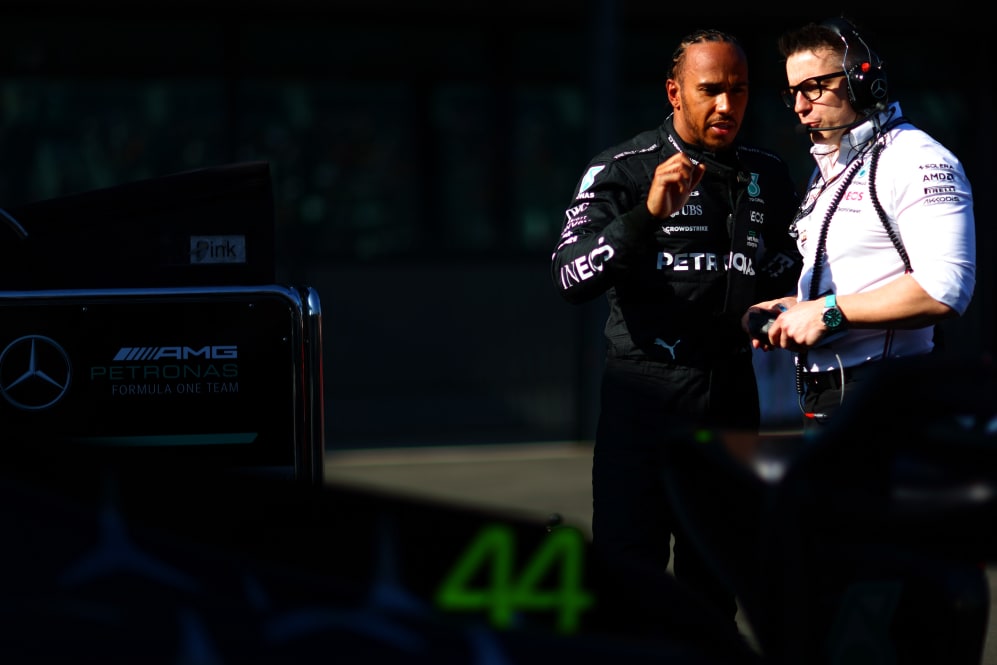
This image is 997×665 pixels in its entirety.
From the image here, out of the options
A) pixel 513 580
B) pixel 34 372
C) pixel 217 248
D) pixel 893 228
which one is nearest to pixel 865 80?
pixel 893 228

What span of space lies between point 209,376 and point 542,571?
1804 millimetres

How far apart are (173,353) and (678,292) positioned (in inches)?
50.1

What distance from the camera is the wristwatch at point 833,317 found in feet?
10.1

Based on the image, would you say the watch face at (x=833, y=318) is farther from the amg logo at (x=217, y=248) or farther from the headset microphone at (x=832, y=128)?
the amg logo at (x=217, y=248)

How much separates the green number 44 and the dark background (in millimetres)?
7456

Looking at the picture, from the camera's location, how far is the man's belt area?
3199mm

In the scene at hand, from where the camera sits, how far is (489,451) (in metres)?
9.30

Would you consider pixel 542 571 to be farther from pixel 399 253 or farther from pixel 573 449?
pixel 399 253

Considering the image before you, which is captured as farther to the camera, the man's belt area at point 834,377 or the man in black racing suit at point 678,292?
the man in black racing suit at point 678,292

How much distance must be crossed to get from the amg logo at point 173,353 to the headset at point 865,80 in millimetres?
1607

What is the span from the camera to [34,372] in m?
3.30

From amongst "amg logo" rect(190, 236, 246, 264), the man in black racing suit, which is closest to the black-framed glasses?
the man in black racing suit

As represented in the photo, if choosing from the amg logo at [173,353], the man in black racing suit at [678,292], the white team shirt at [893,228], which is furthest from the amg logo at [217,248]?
the white team shirt at [893,228]

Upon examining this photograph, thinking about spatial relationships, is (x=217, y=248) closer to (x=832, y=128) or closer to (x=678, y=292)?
(x=678, y=292)
